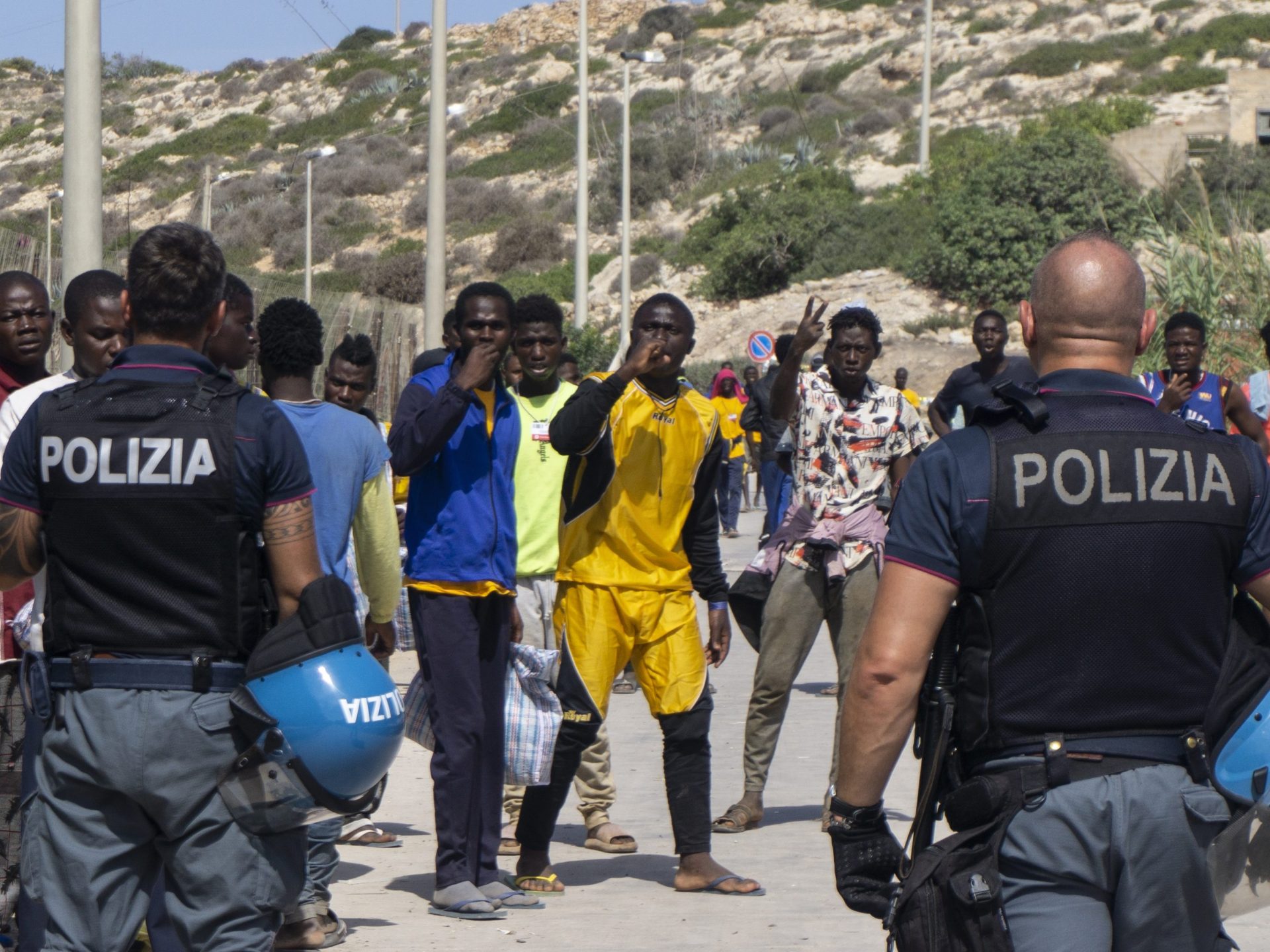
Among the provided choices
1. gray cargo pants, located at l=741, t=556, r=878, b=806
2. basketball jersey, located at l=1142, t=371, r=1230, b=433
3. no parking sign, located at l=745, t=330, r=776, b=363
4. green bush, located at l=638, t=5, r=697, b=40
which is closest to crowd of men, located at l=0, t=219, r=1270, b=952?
gray cargo pants, located at l=741, t=556, r=878, b=806

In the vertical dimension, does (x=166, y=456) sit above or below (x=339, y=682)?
above

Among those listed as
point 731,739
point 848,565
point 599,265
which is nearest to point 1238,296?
point 731,739

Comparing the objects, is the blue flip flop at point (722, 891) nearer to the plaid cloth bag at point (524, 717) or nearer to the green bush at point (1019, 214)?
the plaid cloth bag at point (524, 717)

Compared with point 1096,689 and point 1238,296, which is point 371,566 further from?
point 1238,296

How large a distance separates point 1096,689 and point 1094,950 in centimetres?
46

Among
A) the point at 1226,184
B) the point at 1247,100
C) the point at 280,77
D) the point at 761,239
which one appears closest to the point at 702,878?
the point at 761,239

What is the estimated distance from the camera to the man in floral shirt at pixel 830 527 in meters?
7.28

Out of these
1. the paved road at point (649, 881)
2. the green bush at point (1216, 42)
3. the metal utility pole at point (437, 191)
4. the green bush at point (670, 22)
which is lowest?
the paved road at point (649, 881)

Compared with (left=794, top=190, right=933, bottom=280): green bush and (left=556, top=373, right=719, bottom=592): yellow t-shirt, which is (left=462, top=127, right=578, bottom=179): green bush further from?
(left=556, top=373, right=719, bottom=592): yellow t-shirt

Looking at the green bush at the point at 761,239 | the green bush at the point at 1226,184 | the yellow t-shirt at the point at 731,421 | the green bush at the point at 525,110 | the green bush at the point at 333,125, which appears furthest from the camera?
the green bush at the point at 333,125

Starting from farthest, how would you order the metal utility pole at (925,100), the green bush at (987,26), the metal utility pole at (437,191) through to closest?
1. the green bush at (987,26)
2. the metal utility pole at (925,100)
3. the metal utility pole at (437,191)

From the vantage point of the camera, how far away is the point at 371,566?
574cm

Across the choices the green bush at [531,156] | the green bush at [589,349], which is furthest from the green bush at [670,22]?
the green bush at [589,349]

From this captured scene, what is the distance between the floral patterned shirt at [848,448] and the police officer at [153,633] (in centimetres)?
381
